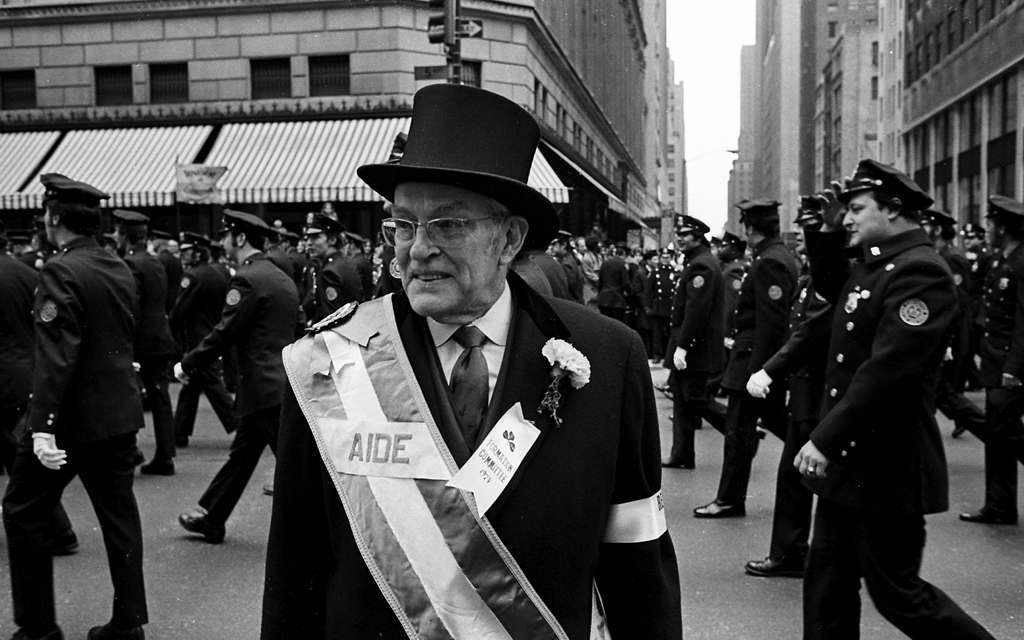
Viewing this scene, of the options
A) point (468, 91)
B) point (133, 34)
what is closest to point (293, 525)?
point (468, 91)

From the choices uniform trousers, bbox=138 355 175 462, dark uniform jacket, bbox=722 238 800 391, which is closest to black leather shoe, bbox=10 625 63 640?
uniform trousers, bbox=138 355 175 462

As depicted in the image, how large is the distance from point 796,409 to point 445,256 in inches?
156

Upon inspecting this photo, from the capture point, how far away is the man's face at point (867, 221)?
4570 millimetres

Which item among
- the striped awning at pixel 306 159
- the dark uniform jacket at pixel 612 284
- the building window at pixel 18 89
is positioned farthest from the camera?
the building window at pixel 18 89

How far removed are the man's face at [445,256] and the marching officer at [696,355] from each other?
22.2 ft

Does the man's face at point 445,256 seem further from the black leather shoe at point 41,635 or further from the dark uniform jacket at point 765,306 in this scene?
the dark uniform jacket at point 765,306

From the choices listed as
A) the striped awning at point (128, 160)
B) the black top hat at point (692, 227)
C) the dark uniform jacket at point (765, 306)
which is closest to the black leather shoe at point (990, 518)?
the dark uniform jacket at point (765, 306)

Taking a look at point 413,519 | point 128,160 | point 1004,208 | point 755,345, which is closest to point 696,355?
point 755,345

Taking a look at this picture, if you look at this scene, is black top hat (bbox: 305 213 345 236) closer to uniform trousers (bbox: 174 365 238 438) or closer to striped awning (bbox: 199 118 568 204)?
uniform trousers (bbox: 174 365 238 438)

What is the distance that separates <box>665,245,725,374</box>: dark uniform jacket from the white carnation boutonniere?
6921 millimetres

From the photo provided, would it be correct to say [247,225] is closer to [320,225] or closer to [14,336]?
[14,336]

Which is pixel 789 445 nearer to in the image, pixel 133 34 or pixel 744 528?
pixel 744 528

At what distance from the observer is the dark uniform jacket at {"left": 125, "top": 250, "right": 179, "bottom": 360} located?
9914mm

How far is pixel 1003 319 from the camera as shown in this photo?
908 cm
